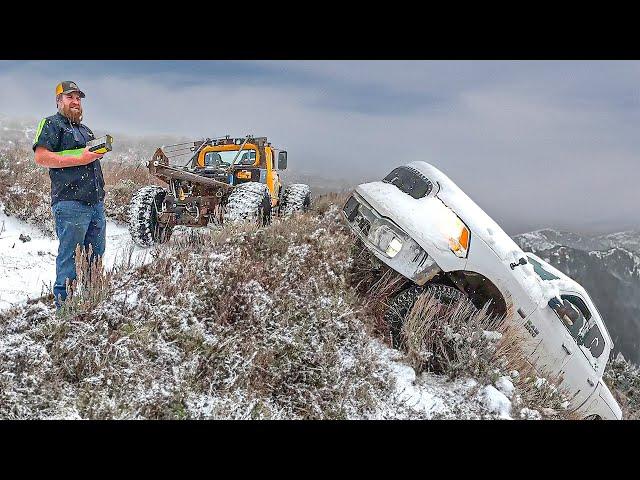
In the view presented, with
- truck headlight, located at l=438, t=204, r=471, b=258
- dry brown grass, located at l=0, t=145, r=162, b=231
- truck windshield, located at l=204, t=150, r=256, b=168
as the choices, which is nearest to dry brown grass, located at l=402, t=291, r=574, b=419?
truck headlight, located at l=438, t=204, r=471, b=258

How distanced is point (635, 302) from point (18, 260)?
6.04 m

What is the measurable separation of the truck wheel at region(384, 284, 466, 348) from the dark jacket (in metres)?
2.57

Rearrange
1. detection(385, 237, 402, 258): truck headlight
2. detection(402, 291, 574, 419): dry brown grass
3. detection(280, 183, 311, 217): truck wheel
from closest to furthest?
detection(402, 291, 574, 419): dry brown grass
detection(385, 237, 402, 258): truck headlight
detection(280, 183, 311, 217): truck wheel

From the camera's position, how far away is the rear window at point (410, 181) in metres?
4.69

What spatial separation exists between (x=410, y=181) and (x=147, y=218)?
310 centimetres

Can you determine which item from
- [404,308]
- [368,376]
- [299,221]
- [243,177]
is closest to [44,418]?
[368,376]

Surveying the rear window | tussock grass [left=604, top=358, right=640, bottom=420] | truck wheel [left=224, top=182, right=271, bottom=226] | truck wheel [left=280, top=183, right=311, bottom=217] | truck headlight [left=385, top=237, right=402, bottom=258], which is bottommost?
tussock grass [left=604, top=358, right=640, bottom=420]

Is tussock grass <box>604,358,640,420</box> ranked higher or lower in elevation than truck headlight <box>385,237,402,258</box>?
lower

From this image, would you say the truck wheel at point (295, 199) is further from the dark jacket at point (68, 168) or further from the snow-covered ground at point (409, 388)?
the dark jacket at point (68, 168)

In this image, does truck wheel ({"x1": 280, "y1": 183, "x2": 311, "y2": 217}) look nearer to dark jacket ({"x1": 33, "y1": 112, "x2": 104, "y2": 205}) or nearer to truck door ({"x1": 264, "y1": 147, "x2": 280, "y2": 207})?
truck door ({"x1": 264, "y1": 147, "x2": 280, "y2": 207})

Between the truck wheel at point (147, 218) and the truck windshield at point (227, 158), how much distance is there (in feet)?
3.61

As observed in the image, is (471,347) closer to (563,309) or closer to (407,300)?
(407,300)

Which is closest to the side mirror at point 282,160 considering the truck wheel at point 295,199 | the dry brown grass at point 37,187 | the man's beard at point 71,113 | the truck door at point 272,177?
the truck door at point 272,177

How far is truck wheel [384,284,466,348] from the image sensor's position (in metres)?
4.22
